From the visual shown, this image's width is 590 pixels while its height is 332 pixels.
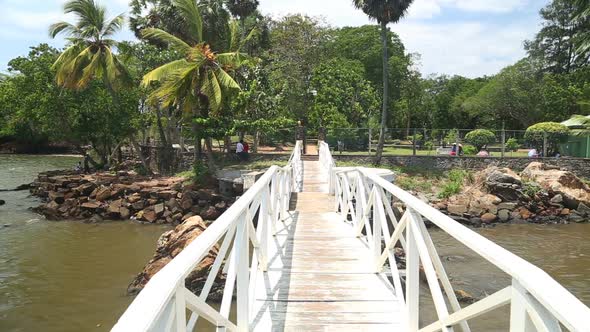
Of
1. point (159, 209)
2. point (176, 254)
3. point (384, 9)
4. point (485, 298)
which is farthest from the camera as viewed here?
point (384, 9)

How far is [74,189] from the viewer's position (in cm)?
2211

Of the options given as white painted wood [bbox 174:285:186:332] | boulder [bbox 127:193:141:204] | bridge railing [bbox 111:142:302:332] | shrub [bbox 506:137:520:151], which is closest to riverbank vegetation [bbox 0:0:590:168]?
shrub [bbox 506:137:520:151]

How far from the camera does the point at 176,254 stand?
10.1 meters

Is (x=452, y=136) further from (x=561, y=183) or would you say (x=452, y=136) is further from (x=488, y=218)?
(x=488, y=218)

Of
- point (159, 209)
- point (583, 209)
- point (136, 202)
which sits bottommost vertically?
point (583, 209)

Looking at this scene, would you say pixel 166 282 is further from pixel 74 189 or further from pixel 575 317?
pixel 74 189

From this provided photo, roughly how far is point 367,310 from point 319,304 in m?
0.47

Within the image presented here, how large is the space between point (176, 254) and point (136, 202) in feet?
36.7

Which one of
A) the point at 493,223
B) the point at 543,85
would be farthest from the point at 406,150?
the point at 543,85

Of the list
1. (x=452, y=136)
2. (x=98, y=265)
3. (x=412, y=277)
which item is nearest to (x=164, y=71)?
(x=98, y=265)

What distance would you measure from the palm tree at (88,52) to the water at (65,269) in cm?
678

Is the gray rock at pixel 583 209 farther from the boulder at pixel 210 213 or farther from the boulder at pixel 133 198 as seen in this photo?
the boulder at pixel 133 198

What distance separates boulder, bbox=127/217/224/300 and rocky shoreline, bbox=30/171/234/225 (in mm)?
7324

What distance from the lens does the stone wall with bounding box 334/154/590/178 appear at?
2573cm
